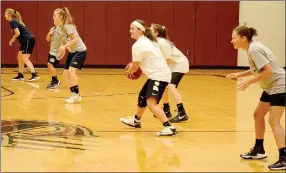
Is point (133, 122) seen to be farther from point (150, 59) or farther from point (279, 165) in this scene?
point (279, 165)

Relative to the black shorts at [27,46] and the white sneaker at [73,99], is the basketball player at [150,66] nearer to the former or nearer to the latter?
the white sneaker at [73,99]

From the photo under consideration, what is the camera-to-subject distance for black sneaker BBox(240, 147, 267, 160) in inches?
247

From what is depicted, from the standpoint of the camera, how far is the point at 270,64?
5902mm

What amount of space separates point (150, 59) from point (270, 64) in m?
1.99

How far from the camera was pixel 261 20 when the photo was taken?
65.7ft

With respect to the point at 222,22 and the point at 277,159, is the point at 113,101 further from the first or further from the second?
the point at 222,22

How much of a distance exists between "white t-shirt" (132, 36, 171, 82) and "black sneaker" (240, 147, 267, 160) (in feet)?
5.56

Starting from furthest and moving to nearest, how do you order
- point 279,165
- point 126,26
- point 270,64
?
1. point 126,26
2. point 270,64
3. point 279,165

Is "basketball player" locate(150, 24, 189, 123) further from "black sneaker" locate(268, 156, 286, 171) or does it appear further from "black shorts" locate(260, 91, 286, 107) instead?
"black sneaker" locate(268, 156, 286, 171)

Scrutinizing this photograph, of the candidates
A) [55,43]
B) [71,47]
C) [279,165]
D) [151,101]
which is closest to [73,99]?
[71,47]

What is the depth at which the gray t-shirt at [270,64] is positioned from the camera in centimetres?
583

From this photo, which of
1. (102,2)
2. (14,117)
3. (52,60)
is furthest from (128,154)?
(102,2)

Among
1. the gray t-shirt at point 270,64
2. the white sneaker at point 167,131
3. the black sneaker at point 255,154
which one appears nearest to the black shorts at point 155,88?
the white sneaker at point 167,131

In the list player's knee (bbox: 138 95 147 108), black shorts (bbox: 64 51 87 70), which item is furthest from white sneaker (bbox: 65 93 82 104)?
player's knee (bbox: 138 95 147 108)
